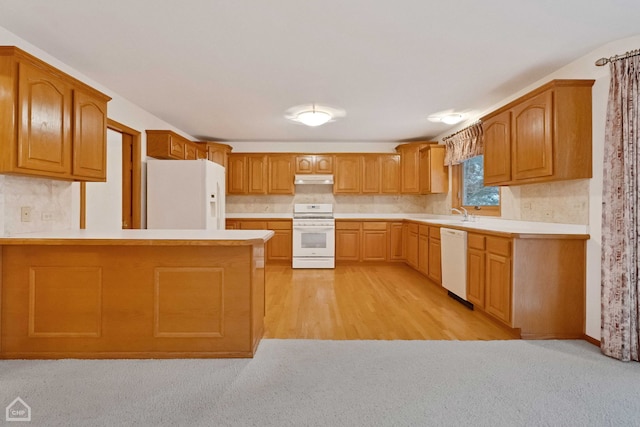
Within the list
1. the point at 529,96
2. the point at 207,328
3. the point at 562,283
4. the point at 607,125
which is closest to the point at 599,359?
the point at 562,283

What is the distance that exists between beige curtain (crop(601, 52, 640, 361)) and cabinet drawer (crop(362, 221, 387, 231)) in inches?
149

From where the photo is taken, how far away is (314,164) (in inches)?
247

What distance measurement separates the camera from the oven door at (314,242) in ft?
19.3

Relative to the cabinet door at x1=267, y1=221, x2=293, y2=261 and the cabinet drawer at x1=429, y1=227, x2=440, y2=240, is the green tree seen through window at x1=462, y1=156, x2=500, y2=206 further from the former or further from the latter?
the cabinet door at x1=267, y1=221, x2=293, y2=261

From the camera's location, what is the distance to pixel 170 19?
7.36 feet

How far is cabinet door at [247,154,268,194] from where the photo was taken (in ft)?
20.5

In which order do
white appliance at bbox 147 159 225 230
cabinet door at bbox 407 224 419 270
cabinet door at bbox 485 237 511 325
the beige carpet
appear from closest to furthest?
the beige carpet
cabinet door at bbox 485 237 511 325
white appliance at bbox 147 159 225 230
cabinet door at bbox 407 224 419 270

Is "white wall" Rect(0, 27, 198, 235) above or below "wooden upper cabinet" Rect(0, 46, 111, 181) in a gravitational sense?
below

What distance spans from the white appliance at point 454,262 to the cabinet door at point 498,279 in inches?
18.0

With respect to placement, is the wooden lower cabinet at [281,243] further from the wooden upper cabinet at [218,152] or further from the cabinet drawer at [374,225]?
the cabinet drawer at [374,225]

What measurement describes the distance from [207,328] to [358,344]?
1155mm

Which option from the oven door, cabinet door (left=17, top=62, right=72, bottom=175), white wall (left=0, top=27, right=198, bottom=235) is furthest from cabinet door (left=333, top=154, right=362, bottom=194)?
cabinet door (left=17, top=62, right=72, bottom=175)

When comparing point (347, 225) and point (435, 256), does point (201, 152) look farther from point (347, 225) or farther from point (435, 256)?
point (435, 256)

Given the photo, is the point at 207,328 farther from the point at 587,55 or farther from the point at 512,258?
the point at 587,55
